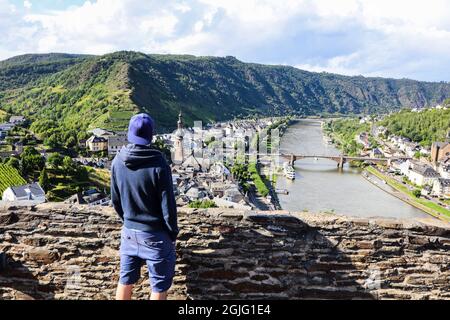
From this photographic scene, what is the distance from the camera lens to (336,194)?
39906 mm

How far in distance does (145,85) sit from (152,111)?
15.9 metres

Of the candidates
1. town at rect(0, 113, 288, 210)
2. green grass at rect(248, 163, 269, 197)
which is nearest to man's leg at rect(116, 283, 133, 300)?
town at rect(0, 113, 288, 210)

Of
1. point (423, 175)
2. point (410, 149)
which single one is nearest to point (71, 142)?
point (423, 175)

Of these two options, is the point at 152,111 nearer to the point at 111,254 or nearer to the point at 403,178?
the point at 403,178

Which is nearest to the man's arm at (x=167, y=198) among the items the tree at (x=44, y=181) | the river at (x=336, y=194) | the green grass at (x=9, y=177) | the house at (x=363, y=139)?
the river at (x=336, y=194)

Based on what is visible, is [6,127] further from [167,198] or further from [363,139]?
[363,139]

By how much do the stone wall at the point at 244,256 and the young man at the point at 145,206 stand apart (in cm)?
90

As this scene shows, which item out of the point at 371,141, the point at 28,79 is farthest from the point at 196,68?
the point at 371,141

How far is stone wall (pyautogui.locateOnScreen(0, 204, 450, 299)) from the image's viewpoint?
3818 millimetres

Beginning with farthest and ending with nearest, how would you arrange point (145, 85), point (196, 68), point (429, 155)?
1. point (196, 68)
2. point (145, 85)
3. point (429, 155)

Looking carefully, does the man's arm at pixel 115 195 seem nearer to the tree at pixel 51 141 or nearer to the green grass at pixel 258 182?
the green grass at pixel 258 182

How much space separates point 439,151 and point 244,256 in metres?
66.1

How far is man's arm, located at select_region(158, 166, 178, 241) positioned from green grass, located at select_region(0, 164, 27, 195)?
30.0 metres

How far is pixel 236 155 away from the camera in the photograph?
190 ft
